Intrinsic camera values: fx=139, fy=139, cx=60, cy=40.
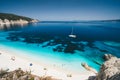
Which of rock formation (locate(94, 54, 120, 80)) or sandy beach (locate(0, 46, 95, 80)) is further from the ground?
rock formation (locate(94, 54, 120, 80))

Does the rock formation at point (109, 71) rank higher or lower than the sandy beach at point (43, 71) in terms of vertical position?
higher

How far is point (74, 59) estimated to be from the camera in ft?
124

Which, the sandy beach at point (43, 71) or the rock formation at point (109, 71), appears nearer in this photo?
the rock formation at point (109, 71)

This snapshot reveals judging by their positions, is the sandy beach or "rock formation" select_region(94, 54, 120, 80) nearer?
"rock formation" select_region(94, 54, 120, 80)

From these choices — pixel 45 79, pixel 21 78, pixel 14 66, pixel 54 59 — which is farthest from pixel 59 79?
pixel 54 59

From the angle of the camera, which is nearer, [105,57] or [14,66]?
[14,66]

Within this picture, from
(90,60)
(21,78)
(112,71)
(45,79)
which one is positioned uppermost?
(112,71)

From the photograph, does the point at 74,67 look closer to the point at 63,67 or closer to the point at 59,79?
the point at 63,67

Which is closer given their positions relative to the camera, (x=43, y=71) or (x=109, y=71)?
→ (x=109, y=71)

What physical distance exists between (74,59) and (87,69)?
783 cm

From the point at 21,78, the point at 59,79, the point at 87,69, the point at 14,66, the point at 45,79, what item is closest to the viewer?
the point at 21,78

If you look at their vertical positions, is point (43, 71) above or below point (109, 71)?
below

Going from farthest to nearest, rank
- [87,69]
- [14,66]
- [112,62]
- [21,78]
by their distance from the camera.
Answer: [87,69]
[14,66]
[21,78]
[112,62]

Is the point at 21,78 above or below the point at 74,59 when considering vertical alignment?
above
